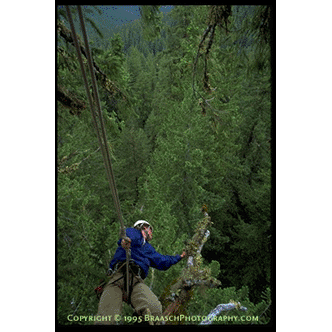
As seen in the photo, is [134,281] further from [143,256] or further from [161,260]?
[161,260]

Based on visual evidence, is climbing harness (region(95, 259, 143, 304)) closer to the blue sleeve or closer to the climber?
the climber

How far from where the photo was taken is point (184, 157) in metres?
9.26

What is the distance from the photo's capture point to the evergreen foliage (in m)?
3.27

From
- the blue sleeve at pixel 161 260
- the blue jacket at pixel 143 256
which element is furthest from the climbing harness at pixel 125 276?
the blue sleeve at pixel 161 260

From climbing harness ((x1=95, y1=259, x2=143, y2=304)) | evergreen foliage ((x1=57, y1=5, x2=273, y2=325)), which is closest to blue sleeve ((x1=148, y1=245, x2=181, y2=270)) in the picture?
climbing harness ((x1=95, y1=259, x2=143, y2=304))

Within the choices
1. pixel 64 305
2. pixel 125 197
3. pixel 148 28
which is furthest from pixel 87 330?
pixel 125 197

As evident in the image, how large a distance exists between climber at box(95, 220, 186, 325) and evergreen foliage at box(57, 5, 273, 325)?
79 centimetres

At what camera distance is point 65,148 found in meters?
6.67

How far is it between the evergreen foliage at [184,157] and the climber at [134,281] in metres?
0.79

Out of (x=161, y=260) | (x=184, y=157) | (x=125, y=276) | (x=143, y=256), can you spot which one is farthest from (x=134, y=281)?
(x=184, y=157)

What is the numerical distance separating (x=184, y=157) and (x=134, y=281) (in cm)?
628

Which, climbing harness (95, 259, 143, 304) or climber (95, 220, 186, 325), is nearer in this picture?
climber (95, 220, 186, 325)
